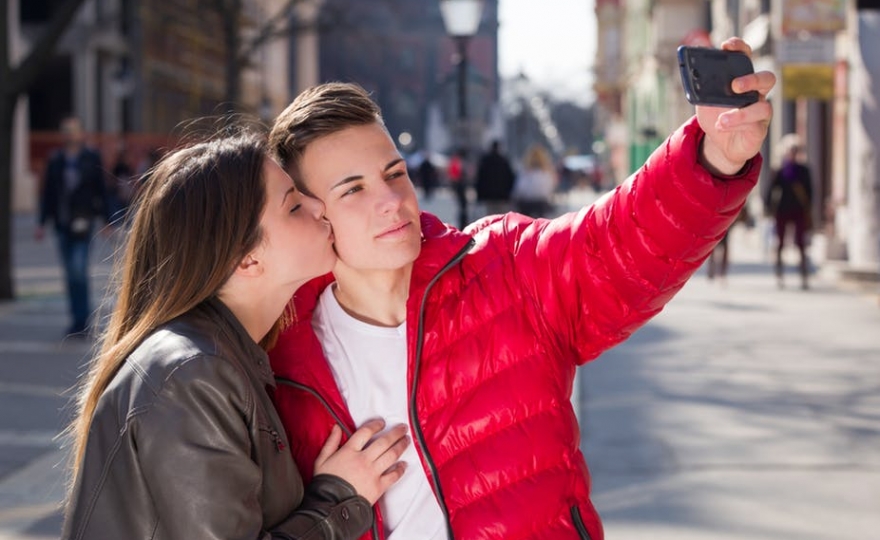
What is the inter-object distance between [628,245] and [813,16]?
59.5 feet

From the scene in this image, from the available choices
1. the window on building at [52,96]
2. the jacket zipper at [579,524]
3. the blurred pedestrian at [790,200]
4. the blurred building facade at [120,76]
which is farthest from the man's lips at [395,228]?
the window on building at [52,96]

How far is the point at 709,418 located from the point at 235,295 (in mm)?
5994

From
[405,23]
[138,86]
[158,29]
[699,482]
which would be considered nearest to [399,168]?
[699,482]

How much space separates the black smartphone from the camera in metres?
2.38

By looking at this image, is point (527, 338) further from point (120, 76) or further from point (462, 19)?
point (120, 76)

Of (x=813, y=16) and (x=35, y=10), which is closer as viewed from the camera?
(x=813, y=16)

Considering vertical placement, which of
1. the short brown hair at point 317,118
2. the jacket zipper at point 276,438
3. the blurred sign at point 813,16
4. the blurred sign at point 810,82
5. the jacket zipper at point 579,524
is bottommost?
the jacket zipper at point 579,524

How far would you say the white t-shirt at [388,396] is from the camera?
9.03ft

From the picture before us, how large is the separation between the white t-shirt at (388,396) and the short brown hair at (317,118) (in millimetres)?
377

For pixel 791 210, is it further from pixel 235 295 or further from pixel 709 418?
pixel 235 295

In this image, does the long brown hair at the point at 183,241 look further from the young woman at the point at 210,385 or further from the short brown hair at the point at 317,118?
the short brown hair at the point at 317,118

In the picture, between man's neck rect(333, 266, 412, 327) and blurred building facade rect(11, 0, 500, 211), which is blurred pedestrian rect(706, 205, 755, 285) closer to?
blurred building facade rect(11, 0, 500, 211)

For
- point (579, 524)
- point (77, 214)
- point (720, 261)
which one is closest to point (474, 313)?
point (579, 524)

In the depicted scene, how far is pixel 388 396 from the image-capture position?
2797 millimetres
